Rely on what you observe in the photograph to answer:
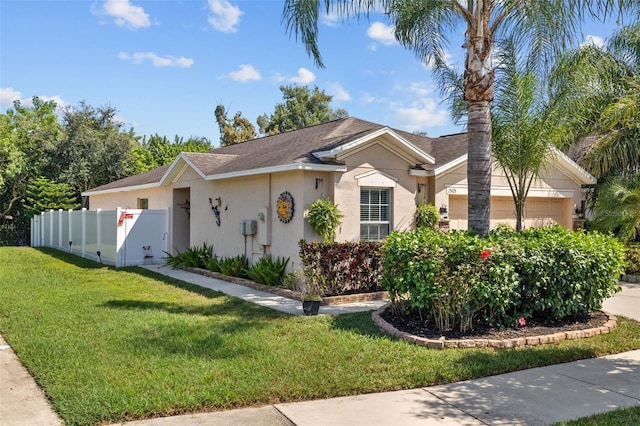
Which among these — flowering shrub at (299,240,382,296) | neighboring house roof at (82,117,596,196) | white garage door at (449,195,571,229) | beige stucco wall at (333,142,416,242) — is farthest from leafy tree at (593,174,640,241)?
flowering shrub at (299,240,382,296)

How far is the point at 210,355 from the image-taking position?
6.45 m

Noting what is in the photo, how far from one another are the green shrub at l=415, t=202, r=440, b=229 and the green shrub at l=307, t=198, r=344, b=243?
265 cm

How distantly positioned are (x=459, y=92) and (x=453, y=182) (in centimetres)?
252

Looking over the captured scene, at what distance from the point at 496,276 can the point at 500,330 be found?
0.90m

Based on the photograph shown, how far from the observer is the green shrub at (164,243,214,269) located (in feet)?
50.6

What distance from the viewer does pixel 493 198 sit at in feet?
51.1

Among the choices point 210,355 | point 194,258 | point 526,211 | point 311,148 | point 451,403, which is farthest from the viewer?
point 526,211

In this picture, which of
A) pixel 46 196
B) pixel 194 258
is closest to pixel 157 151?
pixel 46 196

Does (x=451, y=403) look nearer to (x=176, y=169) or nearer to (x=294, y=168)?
(x=294, y=168)

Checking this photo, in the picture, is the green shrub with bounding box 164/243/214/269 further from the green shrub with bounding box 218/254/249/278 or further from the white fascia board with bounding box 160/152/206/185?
the white fascia board with bounding box 160/152/206/185

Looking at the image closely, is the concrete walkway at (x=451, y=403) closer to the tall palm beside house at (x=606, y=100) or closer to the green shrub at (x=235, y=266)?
the tall palm beside house at (x=606, y=100)

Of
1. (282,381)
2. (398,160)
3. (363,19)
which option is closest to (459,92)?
(398,160)

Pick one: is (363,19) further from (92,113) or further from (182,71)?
(92,113)

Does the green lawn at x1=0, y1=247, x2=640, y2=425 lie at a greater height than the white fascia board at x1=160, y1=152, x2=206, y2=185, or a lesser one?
lesser
